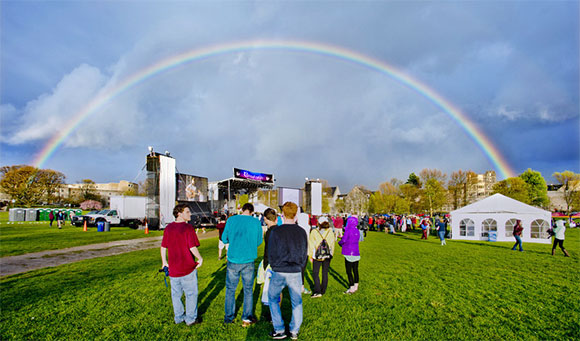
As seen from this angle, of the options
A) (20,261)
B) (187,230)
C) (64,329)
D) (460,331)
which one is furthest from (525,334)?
(20,261)

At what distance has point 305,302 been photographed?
6.09 metres

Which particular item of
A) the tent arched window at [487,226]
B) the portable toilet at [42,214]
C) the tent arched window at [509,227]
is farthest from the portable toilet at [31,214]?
the tent arched window at [509,227]

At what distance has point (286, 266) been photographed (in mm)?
4176

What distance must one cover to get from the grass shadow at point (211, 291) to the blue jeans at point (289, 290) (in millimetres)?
1804

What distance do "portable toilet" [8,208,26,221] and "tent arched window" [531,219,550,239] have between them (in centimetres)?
5437

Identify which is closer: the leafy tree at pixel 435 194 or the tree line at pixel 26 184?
the tree line at pixel 26 184

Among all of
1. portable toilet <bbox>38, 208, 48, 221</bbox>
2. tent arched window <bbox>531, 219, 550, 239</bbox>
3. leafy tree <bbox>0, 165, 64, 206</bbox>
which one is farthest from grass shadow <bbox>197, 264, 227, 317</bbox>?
leafy tree <bbox>0, 165, 64, 206</bbox>

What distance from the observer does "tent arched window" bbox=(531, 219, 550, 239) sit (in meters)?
20.9

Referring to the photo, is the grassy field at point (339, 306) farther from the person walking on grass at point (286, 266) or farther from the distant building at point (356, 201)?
the distant building at point (356, 201)

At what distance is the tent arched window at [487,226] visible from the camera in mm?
21656

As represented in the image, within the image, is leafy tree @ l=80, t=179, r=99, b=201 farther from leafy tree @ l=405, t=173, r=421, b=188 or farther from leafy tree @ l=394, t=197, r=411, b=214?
leafy tree @ l=405, t=173, r=421, b=188

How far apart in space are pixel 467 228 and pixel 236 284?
23.4 metres

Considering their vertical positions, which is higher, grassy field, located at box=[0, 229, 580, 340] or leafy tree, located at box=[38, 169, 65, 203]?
leafy tree, located at box=[38, 169, 65, 203]

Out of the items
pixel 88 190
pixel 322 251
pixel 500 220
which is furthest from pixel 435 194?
pixel 88 190
